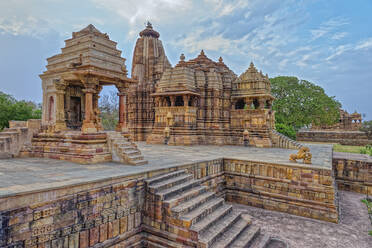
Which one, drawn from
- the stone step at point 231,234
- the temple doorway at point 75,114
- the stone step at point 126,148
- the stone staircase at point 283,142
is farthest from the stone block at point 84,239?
the stone staircase at point 283,142

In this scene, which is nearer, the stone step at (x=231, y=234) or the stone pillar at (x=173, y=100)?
the stone step at (x=231, y=234)

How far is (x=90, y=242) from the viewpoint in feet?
13.8

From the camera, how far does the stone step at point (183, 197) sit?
16.2ft

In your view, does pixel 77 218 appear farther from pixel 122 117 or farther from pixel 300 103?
pixel 300 103

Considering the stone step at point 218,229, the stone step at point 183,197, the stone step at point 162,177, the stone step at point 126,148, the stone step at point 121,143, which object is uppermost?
the stone step at point 121,143

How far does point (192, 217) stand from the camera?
4766mm

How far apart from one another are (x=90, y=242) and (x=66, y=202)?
0.94 meters

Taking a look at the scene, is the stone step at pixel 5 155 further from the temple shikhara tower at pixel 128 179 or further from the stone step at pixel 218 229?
the stone step at pixel 218 229

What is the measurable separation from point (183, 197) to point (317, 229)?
3995 mm

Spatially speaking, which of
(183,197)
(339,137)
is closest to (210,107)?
(183,197)

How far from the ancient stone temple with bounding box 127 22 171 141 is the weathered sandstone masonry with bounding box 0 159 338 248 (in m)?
12.3

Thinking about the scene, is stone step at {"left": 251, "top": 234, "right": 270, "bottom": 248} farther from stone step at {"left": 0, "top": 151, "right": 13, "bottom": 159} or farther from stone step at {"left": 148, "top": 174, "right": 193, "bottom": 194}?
stone step at {"left": 0, "top": 151, "right": 13, "bottom": 159}

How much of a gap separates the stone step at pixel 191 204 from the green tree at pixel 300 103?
21.9 metres

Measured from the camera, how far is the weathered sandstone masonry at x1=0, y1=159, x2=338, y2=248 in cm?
349
